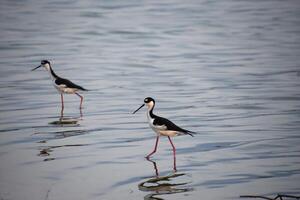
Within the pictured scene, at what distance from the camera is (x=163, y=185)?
37.5 ft

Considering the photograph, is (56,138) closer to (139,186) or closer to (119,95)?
(139,186)

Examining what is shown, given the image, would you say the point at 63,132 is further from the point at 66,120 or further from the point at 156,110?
the point at 156,110

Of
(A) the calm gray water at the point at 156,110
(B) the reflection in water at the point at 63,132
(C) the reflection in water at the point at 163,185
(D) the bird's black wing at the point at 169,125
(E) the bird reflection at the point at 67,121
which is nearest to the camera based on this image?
(C) the reflection in water at the point at 163,185

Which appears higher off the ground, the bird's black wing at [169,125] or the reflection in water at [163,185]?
the bird's black wing at [169,125]

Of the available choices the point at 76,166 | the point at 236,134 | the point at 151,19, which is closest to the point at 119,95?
the point at 236,134

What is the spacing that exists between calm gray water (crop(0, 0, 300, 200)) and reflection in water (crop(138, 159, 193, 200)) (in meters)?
0.03

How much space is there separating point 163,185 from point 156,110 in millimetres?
6795

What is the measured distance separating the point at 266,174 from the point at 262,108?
644 centimetres

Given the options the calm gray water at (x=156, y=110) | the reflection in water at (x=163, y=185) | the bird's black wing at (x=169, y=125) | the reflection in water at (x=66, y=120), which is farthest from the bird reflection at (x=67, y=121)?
the reflection in water at (x=163, y=185)

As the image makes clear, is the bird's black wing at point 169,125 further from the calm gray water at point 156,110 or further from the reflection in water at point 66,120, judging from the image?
the reflection in water at point 66,120

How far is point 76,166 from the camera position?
12.6 meters

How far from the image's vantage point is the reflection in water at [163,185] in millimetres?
10984

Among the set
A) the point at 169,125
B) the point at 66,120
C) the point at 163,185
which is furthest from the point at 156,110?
the point at 163,185

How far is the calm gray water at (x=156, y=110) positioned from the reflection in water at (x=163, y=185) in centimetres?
3
